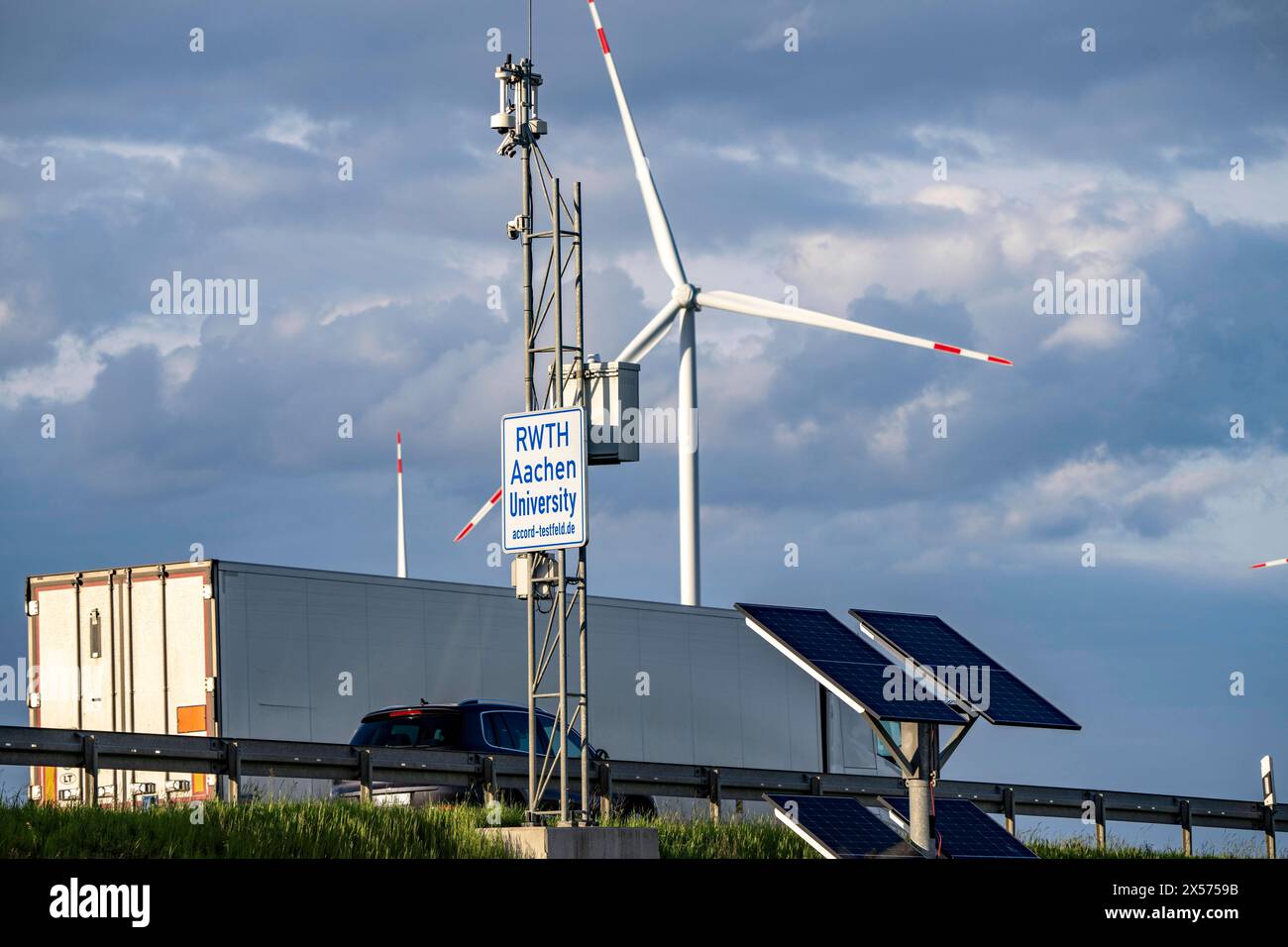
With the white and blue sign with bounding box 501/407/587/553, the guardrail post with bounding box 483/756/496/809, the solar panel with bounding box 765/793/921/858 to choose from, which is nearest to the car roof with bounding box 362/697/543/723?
the guardrail post with bounding box 483/756/496/809

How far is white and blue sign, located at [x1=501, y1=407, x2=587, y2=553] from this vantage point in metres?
16.5

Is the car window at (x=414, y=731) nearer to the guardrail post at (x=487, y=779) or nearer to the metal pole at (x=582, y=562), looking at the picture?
the guardrail post at (x=487, y=779)

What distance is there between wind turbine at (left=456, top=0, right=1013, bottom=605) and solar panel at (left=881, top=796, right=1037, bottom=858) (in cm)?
1525

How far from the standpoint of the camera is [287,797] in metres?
19.5

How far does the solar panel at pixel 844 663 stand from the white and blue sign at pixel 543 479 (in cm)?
358

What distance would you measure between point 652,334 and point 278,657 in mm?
16848

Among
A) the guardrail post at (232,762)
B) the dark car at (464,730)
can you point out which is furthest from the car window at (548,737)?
the guardrail post at (232,762)

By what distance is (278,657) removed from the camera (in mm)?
24438

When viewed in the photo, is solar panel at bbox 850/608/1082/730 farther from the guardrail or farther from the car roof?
the car roof
